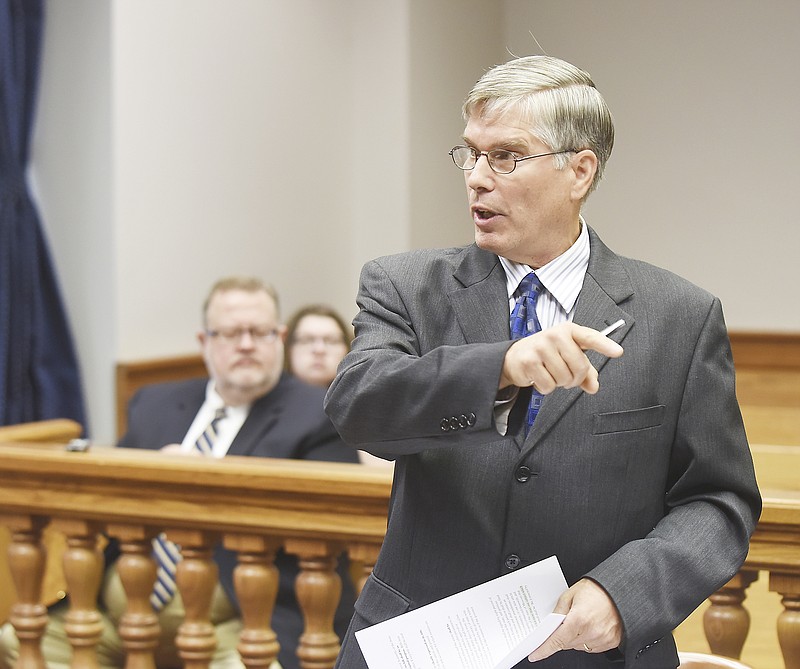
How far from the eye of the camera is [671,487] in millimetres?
1638

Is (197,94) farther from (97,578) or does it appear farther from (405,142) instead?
(97,578)

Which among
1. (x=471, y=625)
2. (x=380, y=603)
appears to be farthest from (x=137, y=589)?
(x=471, y=625)

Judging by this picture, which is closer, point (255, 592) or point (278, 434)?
point (255, 592)

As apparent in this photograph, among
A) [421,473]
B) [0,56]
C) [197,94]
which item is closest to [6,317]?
[0,56]

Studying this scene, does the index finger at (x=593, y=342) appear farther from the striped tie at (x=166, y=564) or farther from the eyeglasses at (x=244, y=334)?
the eyeglasses at (x=244, y=334)

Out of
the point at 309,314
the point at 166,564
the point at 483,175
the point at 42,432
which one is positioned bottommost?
the point at 166,564

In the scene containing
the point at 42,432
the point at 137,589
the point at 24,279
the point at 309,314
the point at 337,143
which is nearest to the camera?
the point at 137,589

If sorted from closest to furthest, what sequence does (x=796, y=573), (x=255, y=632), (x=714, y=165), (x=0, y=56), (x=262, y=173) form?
(x=796, y=573), (x=255, y=632), (x=0, y=56), (x=262, y=173), (x=714, y=165)

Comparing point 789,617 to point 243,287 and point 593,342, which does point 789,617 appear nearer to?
point 593,342

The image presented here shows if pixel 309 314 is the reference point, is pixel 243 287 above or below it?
above

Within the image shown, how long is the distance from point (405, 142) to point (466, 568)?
5205 millimetres

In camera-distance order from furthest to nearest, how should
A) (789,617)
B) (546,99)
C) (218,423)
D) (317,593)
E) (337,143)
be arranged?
(337,143) < (218,423) < (317,593) < (789,617) < (546,99)

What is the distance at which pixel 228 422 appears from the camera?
147 inches

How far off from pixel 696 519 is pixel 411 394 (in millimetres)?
472
